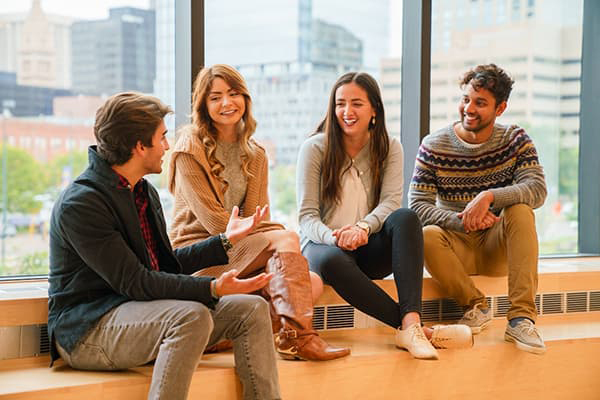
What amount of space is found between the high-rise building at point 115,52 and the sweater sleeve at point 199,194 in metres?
0.72

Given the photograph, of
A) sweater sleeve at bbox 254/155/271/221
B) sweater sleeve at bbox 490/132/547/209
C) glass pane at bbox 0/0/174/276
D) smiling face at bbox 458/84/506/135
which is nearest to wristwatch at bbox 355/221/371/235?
sweater sleeve at bbox 254/155/271/221

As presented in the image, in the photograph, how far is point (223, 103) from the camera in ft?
10.1

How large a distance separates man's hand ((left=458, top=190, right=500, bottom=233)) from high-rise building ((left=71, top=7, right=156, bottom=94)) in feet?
5.09

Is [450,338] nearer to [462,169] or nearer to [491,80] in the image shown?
[462,169]

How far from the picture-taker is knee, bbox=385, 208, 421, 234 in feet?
9.92

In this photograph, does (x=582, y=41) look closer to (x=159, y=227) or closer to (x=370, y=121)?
(x=370, y=121)

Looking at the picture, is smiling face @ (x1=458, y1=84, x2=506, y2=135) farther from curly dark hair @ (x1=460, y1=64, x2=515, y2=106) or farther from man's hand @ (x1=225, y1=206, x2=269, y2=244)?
man's hand @ (x1=225, y1=206, x2=269, y2=244)

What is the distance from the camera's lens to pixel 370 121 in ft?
11.1

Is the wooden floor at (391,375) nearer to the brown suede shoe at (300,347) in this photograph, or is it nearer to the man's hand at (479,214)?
the brown suede shoe at (300,347)

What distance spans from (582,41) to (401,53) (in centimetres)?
127

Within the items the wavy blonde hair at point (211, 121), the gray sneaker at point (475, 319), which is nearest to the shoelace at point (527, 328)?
the gray sneaker at point (475, 319)

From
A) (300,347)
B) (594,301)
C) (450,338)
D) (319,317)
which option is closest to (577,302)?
(594,301)

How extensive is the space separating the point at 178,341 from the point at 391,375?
0.97 m

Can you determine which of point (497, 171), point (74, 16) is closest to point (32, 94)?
point (74, 16)
